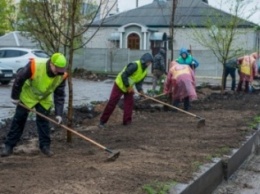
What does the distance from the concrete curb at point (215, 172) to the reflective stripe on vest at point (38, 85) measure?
2.17 meters


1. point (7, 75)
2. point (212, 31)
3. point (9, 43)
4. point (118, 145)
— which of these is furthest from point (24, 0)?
point (9, 43)

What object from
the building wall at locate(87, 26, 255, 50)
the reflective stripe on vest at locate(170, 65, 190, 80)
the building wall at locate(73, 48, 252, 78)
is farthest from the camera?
the building wall at locate(87, 26, 255, 50)

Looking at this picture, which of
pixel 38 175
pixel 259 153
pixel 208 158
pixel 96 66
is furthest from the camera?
pixel 96 66

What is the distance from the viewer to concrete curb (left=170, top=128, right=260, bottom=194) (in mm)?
6633

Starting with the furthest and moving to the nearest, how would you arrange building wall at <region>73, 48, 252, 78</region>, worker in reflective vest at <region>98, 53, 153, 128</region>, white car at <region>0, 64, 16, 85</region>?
building wall at <region>73, 48, 252, 78</region>
white car at <region>0, 64, 16, 85</region>
worker in reflective vest at <region>98, 53, 153, 128</region>

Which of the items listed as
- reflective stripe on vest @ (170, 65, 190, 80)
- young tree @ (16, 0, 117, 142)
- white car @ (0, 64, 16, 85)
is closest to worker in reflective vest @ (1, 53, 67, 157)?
young tree @ (16, 0, 117, 142)

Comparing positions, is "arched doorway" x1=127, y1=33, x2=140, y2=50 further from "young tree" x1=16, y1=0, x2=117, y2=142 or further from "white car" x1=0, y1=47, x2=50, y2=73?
"young tree" x1=16, y1=0, x2=117, y2=142

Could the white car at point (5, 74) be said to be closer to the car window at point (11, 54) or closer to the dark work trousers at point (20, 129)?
the car window at point (11, 54)

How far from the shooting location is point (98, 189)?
615 cm

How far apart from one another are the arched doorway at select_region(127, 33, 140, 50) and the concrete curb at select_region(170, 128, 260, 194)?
35.2 meters

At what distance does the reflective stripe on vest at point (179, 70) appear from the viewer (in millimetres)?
14122

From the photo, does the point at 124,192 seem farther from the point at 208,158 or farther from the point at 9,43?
the point at 9,43

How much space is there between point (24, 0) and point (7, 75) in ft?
49.0

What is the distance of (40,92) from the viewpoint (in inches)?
320
